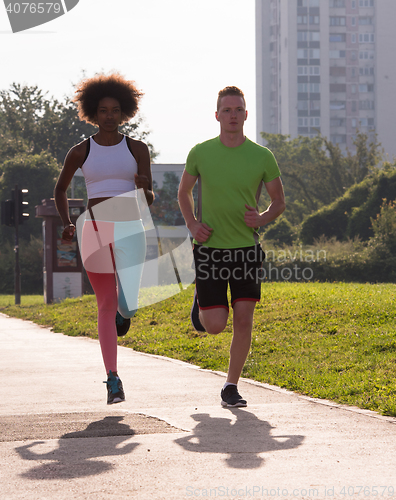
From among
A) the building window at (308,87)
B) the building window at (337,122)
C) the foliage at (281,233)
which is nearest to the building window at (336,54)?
the building window at (308,87)

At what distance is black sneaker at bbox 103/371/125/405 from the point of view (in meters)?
4.98

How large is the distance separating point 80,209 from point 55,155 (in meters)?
40.2

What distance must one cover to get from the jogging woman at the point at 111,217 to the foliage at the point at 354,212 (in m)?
27.0

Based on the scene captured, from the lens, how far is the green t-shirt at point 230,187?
5180mm

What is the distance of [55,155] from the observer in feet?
200

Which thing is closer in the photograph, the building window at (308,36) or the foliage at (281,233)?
the foliage at (281,233)

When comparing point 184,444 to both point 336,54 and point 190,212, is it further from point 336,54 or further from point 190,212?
point 336,54

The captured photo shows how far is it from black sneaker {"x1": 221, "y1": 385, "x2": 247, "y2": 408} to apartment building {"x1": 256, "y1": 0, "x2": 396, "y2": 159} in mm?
127324

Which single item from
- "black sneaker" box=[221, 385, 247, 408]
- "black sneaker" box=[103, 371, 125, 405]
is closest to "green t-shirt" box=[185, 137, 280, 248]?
"black sneaker" box=[221, 385, 247, 408]

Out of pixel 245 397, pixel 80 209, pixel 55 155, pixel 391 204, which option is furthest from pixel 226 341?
pixel 55 155

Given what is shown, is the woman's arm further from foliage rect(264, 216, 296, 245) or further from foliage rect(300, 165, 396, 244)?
foliage rect(264, 216, 296, 245)

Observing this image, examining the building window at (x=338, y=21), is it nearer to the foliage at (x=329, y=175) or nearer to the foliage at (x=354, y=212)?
the foliage at (x=329, y=175)

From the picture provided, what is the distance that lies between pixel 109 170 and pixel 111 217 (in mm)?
332

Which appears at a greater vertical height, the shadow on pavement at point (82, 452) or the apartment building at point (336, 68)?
the apartment building at point (336, 68)
